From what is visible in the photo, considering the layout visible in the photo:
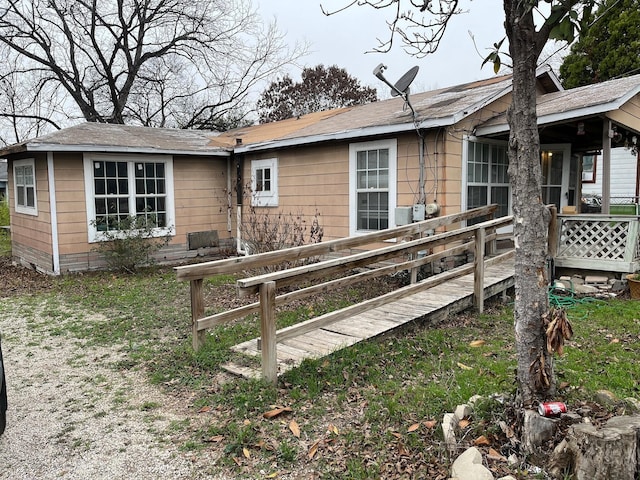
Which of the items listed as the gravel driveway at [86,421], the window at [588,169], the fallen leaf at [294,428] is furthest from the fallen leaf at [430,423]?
the window at [588,169]

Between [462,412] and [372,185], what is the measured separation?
18.6 ft

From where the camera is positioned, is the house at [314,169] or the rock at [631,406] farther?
the house at [314,169]

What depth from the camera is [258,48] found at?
2362 cm

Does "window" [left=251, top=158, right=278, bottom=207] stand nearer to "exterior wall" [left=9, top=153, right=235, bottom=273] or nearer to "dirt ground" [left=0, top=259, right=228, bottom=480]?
"exterior wall" [left=9, top=153, right=235, bottom=273]

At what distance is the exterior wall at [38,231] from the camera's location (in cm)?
955

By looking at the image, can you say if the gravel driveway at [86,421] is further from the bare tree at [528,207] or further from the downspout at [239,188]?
the downspout at [239,188]

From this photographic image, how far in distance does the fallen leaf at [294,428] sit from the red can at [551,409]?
5.12 feet

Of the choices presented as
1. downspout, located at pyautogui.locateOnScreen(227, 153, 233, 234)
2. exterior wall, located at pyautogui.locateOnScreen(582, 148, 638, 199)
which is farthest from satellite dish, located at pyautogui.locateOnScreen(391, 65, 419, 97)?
exterior wall, located at pyautogui.locateOnScreen(582, 148, 638, 199)

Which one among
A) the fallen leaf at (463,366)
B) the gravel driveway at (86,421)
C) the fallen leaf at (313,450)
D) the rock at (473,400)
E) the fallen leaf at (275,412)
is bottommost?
the gravel driveway at (86,421)

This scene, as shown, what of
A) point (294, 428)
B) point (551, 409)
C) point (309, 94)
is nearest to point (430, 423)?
point (551, 409)

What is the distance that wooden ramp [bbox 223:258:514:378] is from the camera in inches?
172

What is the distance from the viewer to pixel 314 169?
9281mm

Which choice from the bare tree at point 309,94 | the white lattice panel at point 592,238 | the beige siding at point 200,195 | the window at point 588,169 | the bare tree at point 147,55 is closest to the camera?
the white lattice panel at point 592,238

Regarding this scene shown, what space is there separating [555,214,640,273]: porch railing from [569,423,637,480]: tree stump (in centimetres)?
514
